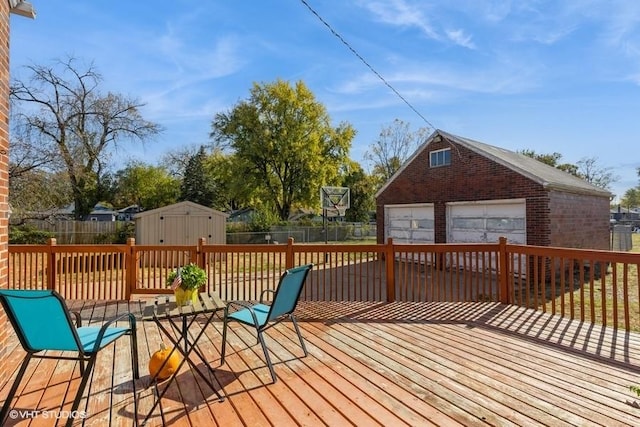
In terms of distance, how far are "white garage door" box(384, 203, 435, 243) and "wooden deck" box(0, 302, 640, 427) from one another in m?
7.82

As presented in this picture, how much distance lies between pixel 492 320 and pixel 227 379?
3.24 meters

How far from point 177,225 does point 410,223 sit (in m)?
8.56

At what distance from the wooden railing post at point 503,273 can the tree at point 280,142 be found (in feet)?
65.4

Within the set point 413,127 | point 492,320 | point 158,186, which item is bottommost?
point 492,320

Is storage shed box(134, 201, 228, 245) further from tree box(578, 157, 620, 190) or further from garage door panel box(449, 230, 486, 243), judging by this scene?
tree box(578, 157, 620, 190)

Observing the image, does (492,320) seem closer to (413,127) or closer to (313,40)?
(313,40)

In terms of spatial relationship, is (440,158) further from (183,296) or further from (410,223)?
(183,296)

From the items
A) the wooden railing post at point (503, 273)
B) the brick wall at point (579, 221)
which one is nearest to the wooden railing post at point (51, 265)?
the wooden railing post at point (503, 273)

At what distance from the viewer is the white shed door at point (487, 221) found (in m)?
9.46

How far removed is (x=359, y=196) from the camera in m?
30.5

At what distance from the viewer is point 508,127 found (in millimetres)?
14492

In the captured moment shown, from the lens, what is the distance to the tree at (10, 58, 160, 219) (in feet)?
50.1

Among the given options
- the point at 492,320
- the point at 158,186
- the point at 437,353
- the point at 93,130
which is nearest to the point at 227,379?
the point at 437,353

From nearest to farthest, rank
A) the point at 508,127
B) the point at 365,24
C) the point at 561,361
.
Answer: the point at 561,361
the point at 365,24
the point at 508,127
